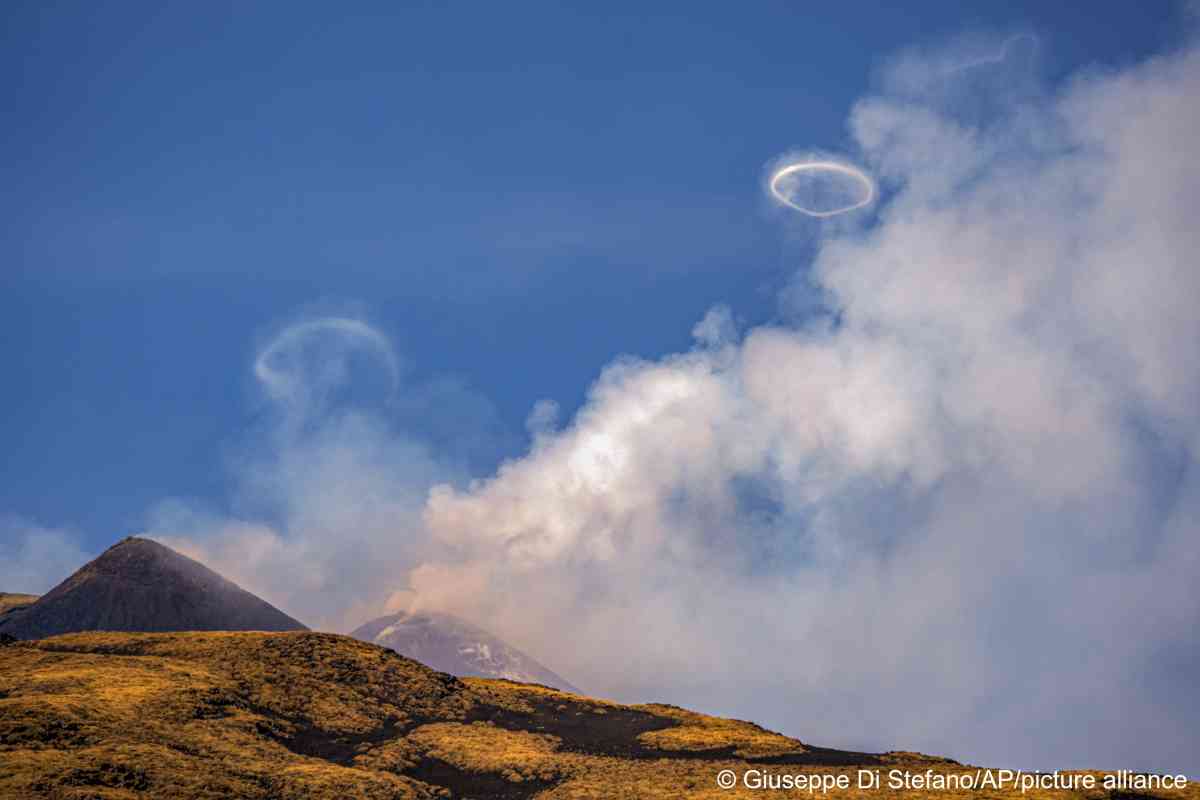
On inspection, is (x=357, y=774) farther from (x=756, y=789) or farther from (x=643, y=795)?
(x=756, y=789)

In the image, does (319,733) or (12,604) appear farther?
(12,604)

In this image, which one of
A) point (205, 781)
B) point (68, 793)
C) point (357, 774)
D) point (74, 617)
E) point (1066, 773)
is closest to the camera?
point (68, 793)

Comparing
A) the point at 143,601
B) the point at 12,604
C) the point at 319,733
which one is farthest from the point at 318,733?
the point at 12,604

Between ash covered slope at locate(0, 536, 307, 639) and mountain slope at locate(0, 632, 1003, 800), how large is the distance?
278 ft

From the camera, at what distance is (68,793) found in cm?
5256

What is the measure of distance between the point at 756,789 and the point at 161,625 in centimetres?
14647

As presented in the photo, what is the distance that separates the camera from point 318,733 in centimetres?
7650

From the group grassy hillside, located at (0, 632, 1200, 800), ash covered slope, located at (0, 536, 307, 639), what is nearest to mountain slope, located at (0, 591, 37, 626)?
ash covered slope, located at (0, 536, 307, 639)

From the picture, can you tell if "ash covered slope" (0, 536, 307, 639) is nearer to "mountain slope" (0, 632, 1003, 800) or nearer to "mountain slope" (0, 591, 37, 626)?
"mountain slope" (0, 591, 37, 626)

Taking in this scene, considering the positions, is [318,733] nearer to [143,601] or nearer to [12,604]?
[143,601]

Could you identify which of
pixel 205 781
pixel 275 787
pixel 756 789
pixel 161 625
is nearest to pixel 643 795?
pixel 756 789

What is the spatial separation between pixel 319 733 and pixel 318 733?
0.10 meters

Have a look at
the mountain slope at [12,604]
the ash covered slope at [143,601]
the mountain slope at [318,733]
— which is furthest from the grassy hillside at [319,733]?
the mountain slope at [12,604]

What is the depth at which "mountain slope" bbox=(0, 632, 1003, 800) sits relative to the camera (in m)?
59.9
